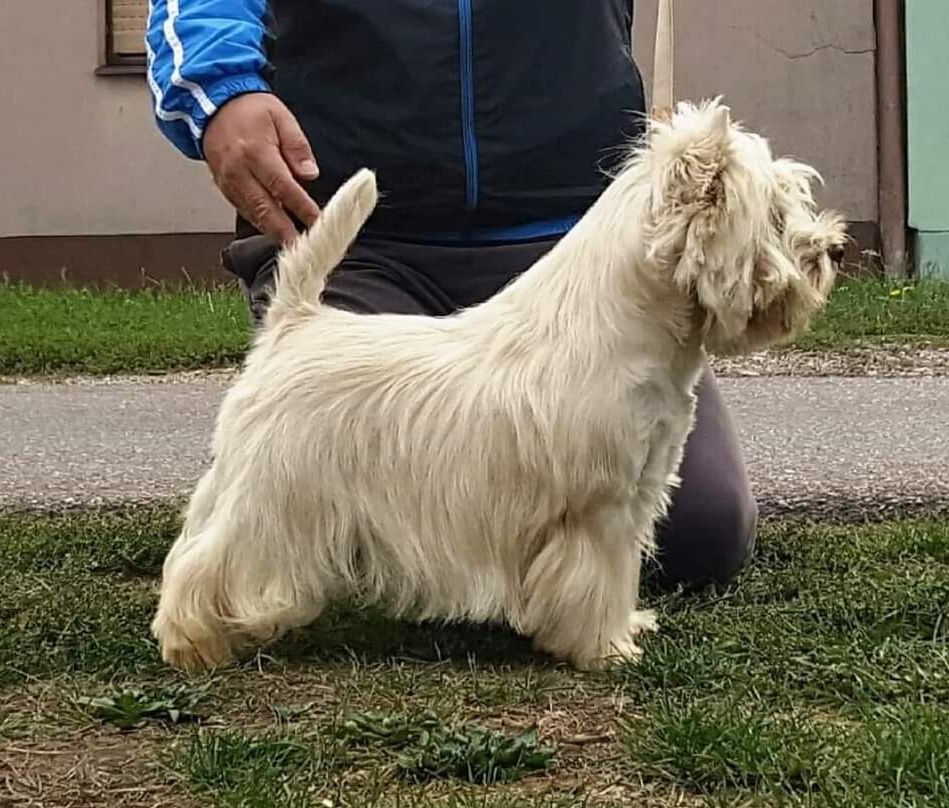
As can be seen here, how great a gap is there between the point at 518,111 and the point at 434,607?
1007 mm

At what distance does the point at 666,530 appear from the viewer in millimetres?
3238

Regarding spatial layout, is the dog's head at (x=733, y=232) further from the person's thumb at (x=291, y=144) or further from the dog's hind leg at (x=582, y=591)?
the person's thumb at (x=291, y=144)

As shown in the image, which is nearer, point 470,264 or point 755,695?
point 755,695

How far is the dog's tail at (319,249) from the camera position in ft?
8.29

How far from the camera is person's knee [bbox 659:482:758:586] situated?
10.3 feet

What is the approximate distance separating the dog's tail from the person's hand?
0.04 m

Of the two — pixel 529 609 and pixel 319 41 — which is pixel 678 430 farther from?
pixel 319 41

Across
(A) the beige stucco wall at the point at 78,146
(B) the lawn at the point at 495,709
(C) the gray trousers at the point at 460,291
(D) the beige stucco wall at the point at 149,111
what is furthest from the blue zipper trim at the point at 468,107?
(A) the beige stucco wall at the point at 78,146

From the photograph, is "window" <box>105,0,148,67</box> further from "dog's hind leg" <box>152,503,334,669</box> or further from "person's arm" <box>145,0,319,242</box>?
"dog's hind leg" <box>152,503,334,669</box>

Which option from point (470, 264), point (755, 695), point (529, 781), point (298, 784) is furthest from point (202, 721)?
point (470, 264)

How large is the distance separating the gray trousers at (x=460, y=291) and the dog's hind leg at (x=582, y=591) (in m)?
0.62

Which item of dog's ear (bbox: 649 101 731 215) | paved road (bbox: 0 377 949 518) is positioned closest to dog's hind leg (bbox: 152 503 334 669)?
dog's ear (bbox: 649 101 731 215)

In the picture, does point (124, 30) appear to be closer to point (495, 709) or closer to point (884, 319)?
point (884, 319)

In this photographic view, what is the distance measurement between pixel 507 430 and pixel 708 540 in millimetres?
793
